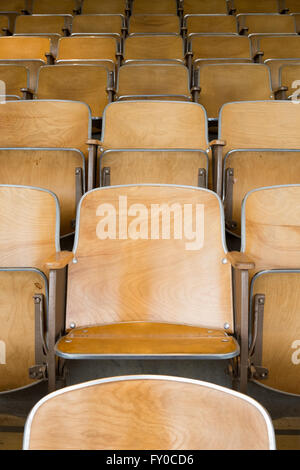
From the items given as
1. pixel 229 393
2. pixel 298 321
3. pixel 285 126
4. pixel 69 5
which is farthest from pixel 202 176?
pixel 69 5

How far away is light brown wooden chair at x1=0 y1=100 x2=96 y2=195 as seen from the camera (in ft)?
2.56

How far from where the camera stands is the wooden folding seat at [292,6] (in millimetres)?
1596

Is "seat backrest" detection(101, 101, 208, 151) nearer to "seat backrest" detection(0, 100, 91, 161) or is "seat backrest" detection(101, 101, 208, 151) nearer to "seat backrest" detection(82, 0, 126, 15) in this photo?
"seat backrest" detection(0, 100, 91, 161)

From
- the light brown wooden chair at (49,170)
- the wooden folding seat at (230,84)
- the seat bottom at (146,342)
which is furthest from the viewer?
the wooden folding seat at (230,84)

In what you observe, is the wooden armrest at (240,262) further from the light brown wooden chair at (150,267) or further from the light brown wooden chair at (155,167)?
the light brown wooden chair at (155,167)

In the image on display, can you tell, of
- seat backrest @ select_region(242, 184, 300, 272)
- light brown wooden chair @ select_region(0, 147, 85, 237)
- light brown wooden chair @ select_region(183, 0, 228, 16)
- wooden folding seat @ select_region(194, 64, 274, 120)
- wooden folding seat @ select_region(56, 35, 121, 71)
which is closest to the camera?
seat backrest @ select_region(242, 184, 300, 272)

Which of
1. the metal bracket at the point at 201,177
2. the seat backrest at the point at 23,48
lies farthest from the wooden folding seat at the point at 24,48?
the metal bracket at the point at 201,177

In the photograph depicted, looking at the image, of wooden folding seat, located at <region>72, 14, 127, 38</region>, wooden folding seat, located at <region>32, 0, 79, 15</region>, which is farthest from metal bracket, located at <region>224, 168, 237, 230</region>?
wooden folding seat, located at <region>32, 0, 79, 15</region>

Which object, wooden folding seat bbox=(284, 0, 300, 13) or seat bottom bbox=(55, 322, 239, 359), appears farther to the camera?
wooden folding seat bbox=(284, 0, 300, 13)

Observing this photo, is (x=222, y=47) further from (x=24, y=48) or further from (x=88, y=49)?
(x=24, y=48)

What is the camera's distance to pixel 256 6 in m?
1.57

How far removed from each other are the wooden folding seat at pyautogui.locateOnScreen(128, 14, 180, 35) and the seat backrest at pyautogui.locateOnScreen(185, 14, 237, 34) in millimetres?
45

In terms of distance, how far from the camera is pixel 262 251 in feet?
1.68

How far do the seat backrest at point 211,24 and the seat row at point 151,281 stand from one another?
1057 millimetres
